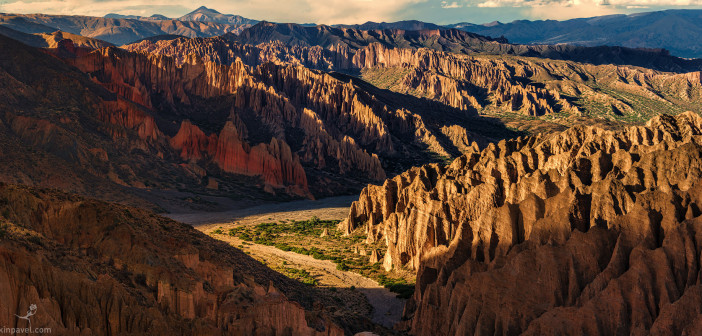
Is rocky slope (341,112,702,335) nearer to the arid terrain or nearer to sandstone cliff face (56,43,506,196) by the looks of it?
the arid terrain

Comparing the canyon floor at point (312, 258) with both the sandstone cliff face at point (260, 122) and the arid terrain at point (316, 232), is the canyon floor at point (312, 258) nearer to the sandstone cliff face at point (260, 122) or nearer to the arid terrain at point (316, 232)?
the arid terrain at point (316, 232)

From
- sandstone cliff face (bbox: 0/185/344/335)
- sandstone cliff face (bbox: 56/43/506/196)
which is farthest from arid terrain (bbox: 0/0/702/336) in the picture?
sandstone cliff face (bbox: 56/43/506/196)

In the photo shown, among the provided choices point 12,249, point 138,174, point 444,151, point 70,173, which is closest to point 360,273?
point 12,249

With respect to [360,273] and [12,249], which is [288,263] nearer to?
[360,273]

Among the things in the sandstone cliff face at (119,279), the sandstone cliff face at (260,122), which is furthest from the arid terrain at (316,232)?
the sandstone cliff face at (260,122)

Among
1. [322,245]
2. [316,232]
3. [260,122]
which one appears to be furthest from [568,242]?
[260,122]

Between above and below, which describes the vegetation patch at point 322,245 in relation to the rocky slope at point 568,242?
below

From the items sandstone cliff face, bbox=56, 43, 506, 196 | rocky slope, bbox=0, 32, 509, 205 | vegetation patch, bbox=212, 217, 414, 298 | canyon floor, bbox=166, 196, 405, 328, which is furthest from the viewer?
sandstone cliff face, bbox=56, 43, 506, 196
